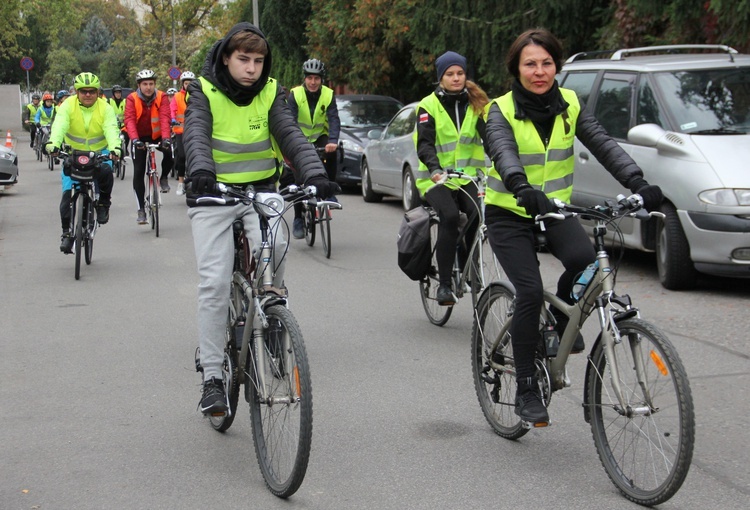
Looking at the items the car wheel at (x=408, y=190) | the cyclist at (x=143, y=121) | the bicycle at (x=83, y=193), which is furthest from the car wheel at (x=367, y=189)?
the bicycle at (x=83, y=193)

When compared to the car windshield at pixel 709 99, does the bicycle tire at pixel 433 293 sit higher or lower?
lower

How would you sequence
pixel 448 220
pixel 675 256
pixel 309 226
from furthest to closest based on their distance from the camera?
pixel 309 226
pixel 675 256
pixel 448 220

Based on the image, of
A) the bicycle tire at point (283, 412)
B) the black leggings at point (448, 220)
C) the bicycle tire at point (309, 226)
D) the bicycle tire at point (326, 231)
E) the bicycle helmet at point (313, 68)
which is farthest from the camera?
the bicycle tire at point (309, 226)

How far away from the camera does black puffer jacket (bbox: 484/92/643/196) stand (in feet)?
15.9

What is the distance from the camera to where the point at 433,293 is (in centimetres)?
830

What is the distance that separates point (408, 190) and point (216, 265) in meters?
10.3

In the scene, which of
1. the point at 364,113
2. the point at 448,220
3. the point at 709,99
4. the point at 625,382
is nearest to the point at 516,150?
the point at 625,382

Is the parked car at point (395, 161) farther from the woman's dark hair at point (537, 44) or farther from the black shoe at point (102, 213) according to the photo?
the woman's dark hair at point (537, 44)

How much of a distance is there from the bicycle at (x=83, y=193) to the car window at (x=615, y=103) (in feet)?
16.4

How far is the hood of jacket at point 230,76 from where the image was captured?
17.3ft

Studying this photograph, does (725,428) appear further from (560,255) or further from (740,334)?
(740,334)

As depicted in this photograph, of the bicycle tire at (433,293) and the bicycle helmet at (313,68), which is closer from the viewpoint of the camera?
the bicycle tire at (433,293)

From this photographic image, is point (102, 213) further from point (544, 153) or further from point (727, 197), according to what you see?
point (544, 153)

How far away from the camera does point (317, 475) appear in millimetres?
4953
